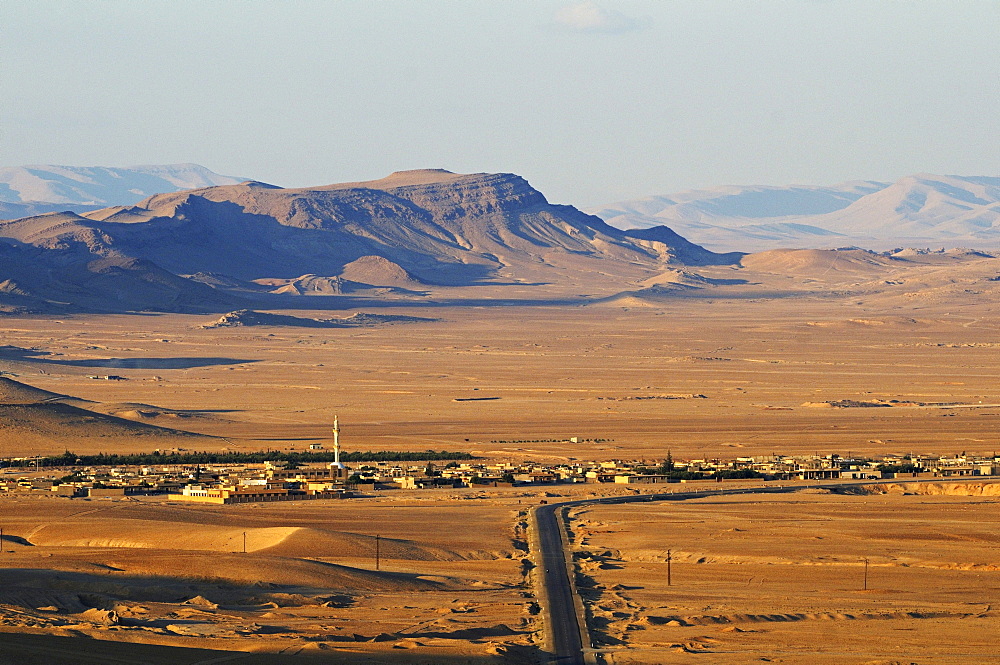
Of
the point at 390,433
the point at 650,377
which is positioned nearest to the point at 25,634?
the point at 390,433

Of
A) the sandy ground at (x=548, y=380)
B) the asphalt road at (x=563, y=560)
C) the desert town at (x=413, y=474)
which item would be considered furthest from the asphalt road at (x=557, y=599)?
the sandy ground at (x=548, y=380)

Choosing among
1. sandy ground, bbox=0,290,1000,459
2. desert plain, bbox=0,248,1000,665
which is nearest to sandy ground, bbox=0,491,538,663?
desert plain, bbox=0,248,1000,665

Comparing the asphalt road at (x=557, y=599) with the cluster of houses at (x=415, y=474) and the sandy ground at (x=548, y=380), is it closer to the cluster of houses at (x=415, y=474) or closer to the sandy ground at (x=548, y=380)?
the cluster of houses at (x=415, y=474)

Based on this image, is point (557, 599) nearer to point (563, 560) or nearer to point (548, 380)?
point (563, 560)

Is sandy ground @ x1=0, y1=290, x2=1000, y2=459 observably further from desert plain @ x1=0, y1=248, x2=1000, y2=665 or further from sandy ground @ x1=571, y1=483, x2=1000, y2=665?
sandy ground @ x1=571, y1=483, x2=1000, y2=665

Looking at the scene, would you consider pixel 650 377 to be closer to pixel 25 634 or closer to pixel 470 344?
pixel 470 344

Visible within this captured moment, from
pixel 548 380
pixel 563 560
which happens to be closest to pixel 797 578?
pixel 563 560
